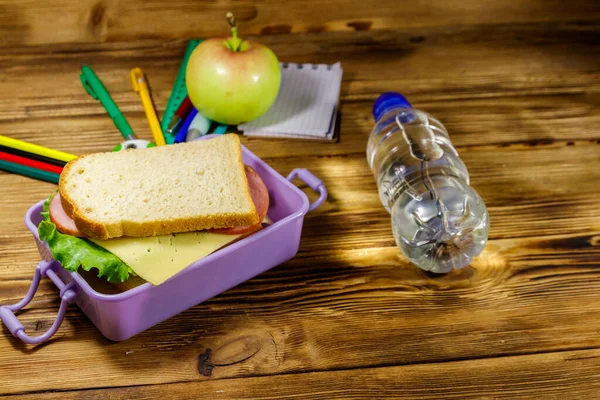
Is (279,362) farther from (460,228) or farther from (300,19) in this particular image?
(300,19)

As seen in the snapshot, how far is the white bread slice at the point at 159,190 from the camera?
0.87 metres

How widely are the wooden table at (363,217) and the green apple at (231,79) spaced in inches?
2.9

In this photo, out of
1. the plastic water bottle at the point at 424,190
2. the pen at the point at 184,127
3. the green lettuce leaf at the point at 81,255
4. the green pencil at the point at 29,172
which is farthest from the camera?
the pen at the point at 184,127

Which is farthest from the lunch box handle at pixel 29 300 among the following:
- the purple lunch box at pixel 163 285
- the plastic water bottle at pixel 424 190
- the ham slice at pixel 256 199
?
the plastic water bottle at pixel 424 190

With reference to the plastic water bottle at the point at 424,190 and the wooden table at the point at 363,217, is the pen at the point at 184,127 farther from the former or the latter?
the plastic water bottle at the point at 424,190

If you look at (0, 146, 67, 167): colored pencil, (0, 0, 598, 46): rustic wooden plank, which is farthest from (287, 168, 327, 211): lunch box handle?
(0, 0, 598, 46): rustic wooden plank

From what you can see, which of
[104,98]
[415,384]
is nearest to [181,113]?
[104,98]

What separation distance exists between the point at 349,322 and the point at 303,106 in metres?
0.52

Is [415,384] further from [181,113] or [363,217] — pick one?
[181,113]

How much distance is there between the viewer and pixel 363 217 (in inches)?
44.9

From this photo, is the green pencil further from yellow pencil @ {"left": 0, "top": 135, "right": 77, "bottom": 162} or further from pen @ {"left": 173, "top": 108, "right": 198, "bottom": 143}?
pen @ {"left": 173, "top": 108, "right": 198, "bottom": 143}

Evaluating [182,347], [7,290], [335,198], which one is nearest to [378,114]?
[335,198]

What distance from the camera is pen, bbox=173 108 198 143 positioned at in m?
1.25

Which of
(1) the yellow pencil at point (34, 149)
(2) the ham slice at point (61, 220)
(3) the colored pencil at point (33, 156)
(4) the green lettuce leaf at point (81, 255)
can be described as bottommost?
(3) the colored pencil at point (33, 156)
